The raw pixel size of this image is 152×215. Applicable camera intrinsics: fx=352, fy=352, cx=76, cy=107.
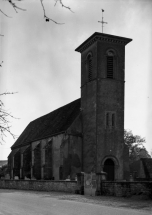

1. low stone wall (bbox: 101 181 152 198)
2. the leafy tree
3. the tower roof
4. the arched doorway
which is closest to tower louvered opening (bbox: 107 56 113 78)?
the tower roof

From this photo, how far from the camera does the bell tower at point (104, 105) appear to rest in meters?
34.4

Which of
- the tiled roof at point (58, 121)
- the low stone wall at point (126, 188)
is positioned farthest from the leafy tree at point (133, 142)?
the low stone wall at point (126, 188)

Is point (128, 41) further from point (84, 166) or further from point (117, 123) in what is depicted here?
point (84, 166)

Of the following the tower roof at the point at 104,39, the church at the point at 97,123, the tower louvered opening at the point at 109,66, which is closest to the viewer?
the church at the point at 97,123

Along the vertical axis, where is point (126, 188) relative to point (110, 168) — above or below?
below

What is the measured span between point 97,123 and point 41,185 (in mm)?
8171

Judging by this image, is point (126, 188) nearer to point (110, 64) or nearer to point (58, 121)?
point (110, 64)

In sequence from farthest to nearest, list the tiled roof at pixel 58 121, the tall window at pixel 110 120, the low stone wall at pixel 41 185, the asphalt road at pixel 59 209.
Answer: the tiled roof at pixel 58 121
the tall window at pixel 110 120
the low stone wall at pixel 41 185
the asphalt road at pixel 59 209

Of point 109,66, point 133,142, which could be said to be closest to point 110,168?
point 109,66

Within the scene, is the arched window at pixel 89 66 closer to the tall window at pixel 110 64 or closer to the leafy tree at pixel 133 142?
the tall window at pixel 110 64

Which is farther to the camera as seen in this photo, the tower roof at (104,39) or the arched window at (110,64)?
the arched window at (110,64)

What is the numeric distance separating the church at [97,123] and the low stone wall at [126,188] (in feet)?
33.4

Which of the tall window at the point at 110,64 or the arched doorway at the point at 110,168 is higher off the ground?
the tall window at the point at 110,64

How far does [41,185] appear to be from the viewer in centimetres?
3125
